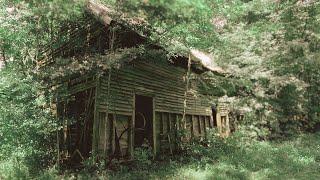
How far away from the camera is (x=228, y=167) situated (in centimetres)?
1312

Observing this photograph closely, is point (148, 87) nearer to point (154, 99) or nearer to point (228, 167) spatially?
point (154, 99)

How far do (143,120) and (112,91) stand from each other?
288 centimetres

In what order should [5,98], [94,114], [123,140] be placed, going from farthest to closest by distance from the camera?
[123,140]
[94,114]
[5,98]

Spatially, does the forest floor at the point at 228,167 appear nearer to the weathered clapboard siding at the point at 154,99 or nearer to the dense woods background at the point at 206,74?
the dense woods background at the point at 206,74

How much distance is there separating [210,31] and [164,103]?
137 inches

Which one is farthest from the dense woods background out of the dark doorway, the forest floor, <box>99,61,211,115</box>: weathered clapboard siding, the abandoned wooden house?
the dark doorway

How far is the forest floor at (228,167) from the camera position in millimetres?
11891

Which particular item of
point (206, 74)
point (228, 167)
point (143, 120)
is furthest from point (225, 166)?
point (206, 74)

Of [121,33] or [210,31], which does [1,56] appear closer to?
[121,33]

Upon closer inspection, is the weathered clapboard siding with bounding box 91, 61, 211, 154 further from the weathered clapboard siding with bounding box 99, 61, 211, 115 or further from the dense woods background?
the dense woods background

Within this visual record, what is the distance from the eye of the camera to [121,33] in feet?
43.1

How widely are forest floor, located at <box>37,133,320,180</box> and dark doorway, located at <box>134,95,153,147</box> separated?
1363 mm

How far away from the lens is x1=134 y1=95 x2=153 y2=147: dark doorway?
50.2 feet

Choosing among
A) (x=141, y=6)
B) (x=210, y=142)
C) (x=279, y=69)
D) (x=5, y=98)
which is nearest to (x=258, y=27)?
(x=279, y=69)
